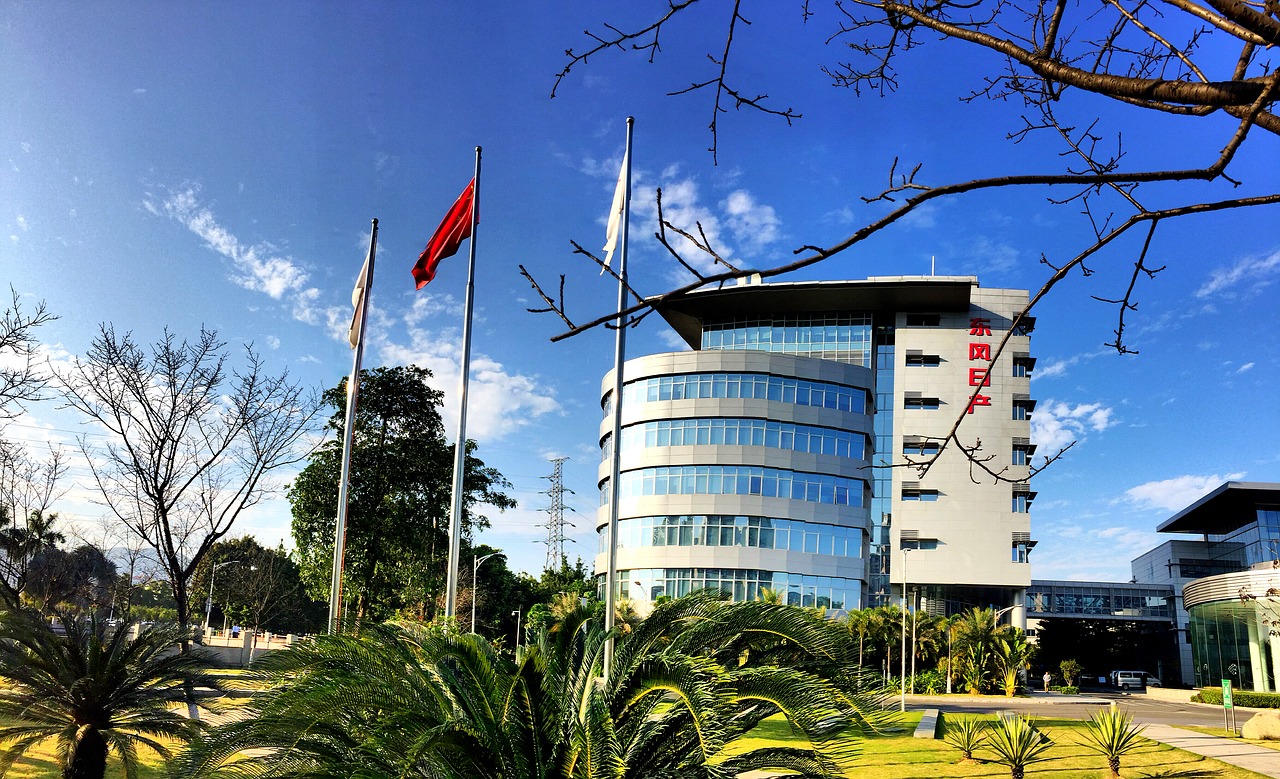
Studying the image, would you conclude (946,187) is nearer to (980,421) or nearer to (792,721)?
(792,721)

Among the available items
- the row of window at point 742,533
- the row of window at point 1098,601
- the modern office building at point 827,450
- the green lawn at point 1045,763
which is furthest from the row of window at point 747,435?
the green lawn at point 1045,763

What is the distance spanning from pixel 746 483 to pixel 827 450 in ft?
18.3

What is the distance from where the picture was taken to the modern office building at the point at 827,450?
2079 inches

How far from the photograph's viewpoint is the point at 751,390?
178ft

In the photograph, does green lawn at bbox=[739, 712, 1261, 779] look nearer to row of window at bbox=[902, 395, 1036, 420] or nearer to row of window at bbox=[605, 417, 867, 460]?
row of window at bbox=[605, 417, 867, 460]

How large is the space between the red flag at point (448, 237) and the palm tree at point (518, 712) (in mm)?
11442

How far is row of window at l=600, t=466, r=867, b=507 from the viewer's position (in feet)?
174

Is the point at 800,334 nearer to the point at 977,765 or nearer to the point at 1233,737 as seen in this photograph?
the point at 1233,737

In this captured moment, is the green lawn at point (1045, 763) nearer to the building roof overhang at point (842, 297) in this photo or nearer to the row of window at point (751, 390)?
the row of window at point (751, 390)

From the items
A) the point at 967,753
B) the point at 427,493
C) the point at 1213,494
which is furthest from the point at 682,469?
the point at 1213,494

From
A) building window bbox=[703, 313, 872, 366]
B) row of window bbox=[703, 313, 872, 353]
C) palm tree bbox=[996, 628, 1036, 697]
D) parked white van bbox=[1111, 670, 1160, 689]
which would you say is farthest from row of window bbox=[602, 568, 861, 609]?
parked white van bbox=[1111, 670, 1160, 689]

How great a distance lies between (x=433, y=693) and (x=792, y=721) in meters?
3.38

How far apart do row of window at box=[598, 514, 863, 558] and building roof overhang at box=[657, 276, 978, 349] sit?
13728 millimetres

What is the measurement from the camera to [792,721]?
7.89 m
